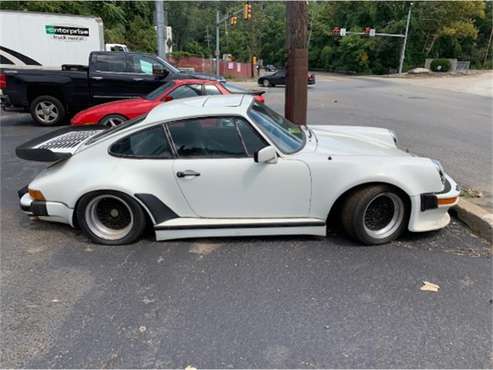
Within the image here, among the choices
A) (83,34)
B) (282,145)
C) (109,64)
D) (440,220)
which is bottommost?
(440,220)

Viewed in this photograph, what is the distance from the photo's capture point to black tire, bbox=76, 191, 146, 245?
3717 millimetres

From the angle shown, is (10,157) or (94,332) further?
(10,157)

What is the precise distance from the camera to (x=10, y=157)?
700 cm

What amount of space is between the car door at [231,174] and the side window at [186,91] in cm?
442

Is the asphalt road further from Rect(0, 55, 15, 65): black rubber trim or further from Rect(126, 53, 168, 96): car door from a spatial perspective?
Rect(0, 55, 15, 65): black rubber trim

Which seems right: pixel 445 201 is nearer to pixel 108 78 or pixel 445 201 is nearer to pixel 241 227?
pixel 241 227

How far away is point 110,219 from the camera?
3.89 meters

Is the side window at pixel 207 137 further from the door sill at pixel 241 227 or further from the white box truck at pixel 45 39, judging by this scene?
the white box truck at pixel 45 39

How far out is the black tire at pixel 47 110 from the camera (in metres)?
9.78

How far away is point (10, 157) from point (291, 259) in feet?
19.1

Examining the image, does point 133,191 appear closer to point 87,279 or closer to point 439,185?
point 87,279

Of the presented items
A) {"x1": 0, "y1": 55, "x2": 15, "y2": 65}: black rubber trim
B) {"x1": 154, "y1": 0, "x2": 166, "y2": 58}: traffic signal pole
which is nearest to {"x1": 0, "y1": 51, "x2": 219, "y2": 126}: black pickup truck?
{"x1": 0, "y1": 55, "x2": 15, "y2": 65}: black rubber trim

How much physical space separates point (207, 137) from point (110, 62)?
7.53 metres

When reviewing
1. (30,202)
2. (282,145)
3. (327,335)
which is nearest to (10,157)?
(30,202)
